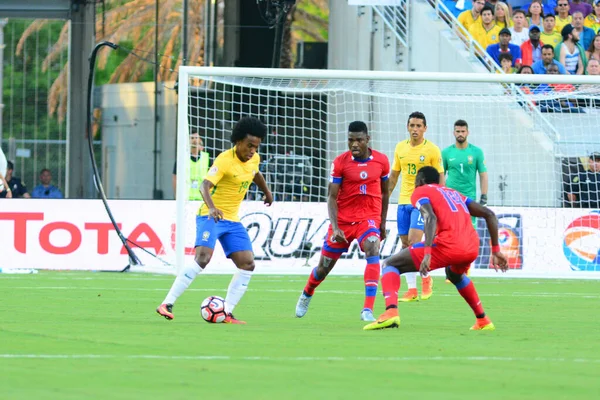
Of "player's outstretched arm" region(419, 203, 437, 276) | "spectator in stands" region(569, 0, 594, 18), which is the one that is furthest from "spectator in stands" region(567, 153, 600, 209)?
"player's outstretched arm" region(419, 203, 437, 276)

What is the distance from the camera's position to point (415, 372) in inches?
295

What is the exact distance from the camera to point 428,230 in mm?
10188

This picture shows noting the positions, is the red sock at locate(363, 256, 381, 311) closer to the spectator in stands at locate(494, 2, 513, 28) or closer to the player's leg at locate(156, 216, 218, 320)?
the player's leg at locate(156, 216, 218, 320)

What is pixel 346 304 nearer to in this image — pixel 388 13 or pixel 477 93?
pixel 477 93

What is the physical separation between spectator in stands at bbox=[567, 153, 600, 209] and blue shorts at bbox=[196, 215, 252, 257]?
10.7m

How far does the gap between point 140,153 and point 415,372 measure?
23223 mm

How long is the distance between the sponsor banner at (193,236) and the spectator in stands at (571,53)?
512 centimetres

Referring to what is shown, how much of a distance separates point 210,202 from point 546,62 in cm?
1445

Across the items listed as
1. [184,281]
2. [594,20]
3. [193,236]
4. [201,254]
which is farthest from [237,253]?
[594,20]

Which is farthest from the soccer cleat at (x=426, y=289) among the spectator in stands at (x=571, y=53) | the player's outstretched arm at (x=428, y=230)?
the spectator in stands at (x=571, y=53)

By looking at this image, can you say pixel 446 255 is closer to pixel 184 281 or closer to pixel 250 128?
pixel 250 128

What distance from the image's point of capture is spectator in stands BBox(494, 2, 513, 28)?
83.5 ft

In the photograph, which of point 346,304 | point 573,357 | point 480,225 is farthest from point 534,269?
point 573,357

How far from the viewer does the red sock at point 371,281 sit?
11.7 m
